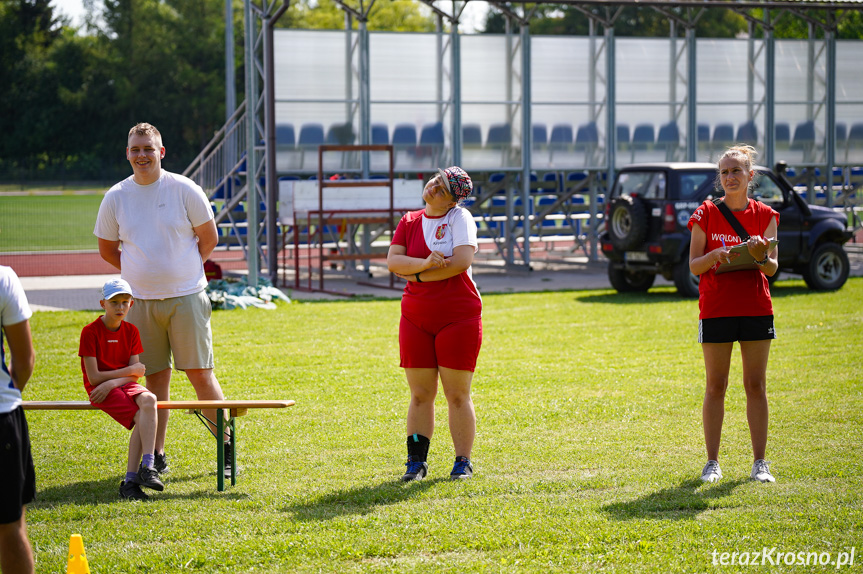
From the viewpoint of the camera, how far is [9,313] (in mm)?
3678

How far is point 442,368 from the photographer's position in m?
5.85

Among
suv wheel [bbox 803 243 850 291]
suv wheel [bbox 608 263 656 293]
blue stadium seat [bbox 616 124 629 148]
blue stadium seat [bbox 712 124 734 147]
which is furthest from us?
blue stadium seat [bbox 712 124 734 147]

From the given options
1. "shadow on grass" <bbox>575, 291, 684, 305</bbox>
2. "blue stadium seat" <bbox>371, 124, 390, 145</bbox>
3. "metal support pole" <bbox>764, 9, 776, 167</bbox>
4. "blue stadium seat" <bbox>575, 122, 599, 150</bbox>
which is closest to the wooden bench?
"shadow on grass" <bbox>575, 291, 684, 305</bbox>

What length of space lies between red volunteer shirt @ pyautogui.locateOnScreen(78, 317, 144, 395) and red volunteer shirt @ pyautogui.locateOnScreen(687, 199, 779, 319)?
10.6 feet

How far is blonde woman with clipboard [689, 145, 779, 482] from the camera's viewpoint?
18.9 feet

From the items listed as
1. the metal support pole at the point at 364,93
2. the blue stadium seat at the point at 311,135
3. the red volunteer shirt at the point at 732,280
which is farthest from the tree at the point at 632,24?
the red volunteer shirt at the point at 732,280

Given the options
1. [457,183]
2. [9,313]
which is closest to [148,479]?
[9,313]

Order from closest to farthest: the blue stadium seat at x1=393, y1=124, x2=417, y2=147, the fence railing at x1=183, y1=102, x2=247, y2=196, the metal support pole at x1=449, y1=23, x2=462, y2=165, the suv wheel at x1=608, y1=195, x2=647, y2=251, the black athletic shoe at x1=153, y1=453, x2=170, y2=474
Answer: the black athletic shoe at x1=153, y1=453, x2=170, y2=474 < the suv wheel at x1=608, y1=195, x2=647, y2=251 < the blue stadium seat at x1=393, y1=124, x2=417, y2=147 < the metal support pole at x1=449, y1=23, x2=462, y2=165 < the fence railing at x1=183, y1=102, x2=247, y2=196

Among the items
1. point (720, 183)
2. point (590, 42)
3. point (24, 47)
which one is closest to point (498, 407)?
point (720, 183)

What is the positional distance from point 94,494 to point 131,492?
275 mm

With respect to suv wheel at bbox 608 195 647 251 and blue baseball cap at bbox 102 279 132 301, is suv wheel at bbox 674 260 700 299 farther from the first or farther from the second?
blue baseball cap at bbox 102 279 132 301

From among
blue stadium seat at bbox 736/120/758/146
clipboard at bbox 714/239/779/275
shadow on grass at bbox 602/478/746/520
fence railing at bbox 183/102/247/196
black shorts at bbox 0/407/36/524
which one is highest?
blue stadium seat at bbox 736/120/758/146

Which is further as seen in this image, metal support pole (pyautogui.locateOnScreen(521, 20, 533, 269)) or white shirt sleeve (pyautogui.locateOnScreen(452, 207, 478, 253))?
metal support pole (pyautogui.locateOnScreen(521, 20, 533, 269))

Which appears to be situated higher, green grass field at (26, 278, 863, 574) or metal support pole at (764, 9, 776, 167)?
metal support pole at (764, 9, 776, 167)
